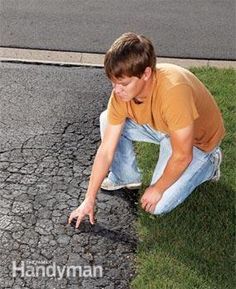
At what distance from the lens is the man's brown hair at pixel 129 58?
2600 mm

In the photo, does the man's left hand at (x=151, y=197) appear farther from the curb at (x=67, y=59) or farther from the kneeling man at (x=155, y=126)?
the curb at (x=67, y=59)

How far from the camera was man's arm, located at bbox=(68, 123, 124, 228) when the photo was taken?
3.03m

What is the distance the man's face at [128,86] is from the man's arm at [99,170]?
39 centimetres

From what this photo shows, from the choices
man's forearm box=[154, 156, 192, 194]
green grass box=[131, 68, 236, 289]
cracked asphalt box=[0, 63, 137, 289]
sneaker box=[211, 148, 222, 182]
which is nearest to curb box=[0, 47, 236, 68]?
cracked asphalt box=[0, 63, 137, 289]

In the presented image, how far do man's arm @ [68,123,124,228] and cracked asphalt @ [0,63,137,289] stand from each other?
201 millimetres

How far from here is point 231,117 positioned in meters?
4.38

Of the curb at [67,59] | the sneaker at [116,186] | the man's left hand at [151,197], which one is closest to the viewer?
Answer: the man's left hand at [151,197]

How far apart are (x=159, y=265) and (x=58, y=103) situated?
84.2 inches

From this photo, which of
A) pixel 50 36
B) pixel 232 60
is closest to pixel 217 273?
pixel 232 60

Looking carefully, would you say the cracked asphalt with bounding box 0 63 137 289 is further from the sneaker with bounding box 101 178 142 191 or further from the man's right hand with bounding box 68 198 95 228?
the man's right hand with bounding box 68 198 95 228

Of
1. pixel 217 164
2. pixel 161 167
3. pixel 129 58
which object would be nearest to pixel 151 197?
pixel 161 167

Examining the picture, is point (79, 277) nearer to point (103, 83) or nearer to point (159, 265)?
point (159, 265)

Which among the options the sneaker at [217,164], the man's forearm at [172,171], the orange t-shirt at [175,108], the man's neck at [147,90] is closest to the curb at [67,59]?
the sneaker at [217,164]

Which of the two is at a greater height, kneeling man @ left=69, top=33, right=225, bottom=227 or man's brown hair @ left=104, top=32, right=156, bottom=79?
man's brown hair @ left=104, top=32, right=156, bottom=79
